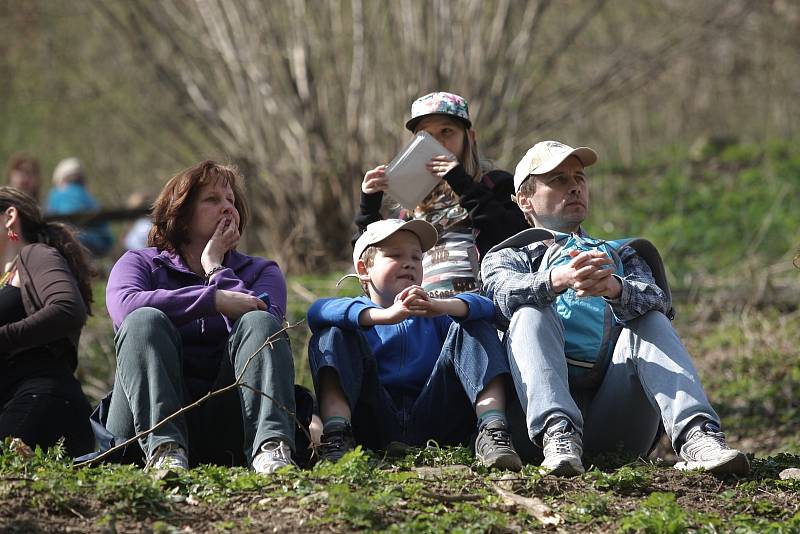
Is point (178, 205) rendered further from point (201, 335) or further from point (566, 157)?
point (566, 157)

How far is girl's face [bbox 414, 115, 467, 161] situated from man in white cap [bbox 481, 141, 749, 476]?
2.05ft

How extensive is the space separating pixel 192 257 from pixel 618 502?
2068 mm

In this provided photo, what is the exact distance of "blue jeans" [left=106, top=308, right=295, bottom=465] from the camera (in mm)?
4090

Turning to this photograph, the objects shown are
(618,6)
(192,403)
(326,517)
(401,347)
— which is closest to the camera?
(326,517)

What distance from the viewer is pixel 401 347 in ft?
15.3

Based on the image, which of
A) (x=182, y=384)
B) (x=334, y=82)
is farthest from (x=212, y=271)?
(x=334, y=82)

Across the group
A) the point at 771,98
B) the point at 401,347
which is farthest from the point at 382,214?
the point at 771,98

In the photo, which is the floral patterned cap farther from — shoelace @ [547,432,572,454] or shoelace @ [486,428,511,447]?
shoelace @ [547,432,572,454]

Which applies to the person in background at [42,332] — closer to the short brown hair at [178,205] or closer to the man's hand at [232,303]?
the short brown hair at [178,205]

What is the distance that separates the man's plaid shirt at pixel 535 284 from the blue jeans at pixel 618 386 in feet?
0.18

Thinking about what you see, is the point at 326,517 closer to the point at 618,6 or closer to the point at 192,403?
the point at 192,403

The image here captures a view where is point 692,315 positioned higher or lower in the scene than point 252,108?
lower

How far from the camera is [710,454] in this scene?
4.04 meters

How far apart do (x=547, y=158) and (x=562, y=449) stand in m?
1.32
